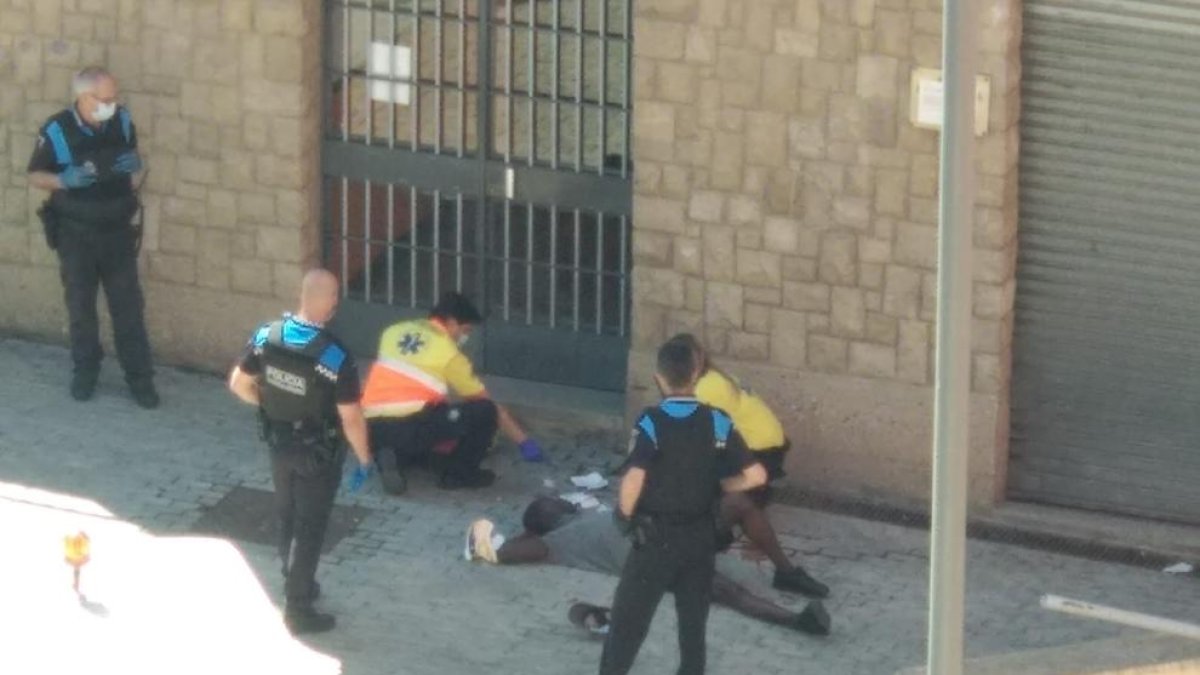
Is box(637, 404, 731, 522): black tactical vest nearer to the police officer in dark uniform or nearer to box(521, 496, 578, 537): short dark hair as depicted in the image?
the police officer in dark uniform

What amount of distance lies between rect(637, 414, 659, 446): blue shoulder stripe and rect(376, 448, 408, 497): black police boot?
3.18 meters

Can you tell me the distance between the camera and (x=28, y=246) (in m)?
16.2

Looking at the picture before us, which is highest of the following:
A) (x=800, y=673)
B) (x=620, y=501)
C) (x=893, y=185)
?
(x=893, y=185)

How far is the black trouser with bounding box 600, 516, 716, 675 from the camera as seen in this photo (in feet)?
37.9

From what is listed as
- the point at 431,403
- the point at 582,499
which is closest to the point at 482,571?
the point at 582,499

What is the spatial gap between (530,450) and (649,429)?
3403mm

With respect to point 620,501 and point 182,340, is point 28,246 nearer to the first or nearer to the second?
point 182,340

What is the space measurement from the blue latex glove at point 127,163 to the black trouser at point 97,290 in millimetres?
291

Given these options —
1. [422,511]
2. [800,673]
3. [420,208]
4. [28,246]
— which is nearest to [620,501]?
[800,673]

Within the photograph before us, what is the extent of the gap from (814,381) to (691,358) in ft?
10.1

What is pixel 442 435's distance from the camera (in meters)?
14.5

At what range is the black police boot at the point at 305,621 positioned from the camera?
12.8 metres

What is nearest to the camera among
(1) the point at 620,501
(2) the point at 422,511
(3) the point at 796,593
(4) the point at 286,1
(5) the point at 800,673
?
(1) the point at 620,501

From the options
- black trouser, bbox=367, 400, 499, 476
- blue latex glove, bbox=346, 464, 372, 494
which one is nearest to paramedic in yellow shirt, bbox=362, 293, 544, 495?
black trouser, bbox=367, 400, 499, 476
